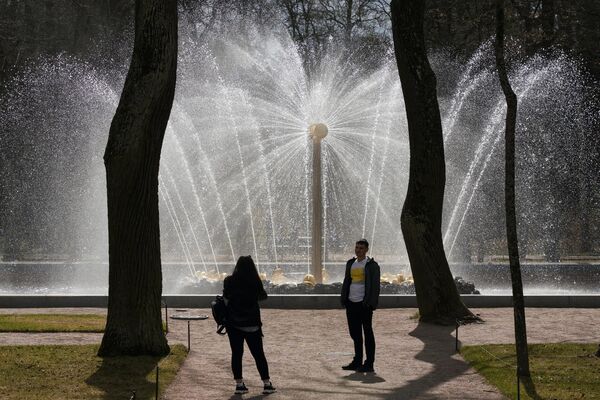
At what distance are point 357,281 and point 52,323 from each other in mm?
6323

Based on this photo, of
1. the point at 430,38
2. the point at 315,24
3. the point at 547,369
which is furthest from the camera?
the point at 315,24

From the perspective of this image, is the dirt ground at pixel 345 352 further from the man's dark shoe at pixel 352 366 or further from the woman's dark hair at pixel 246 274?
the woman's dark hair at pixel 246 274

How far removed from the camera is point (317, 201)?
72.0ft

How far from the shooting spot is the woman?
10578 millimetres

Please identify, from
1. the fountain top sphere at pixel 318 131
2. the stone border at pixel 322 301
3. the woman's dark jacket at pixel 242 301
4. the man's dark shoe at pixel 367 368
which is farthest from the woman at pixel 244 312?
the fountain top sphere at pixel 318 131

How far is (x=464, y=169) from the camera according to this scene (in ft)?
117

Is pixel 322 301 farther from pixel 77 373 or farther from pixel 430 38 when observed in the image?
pixel 430 38

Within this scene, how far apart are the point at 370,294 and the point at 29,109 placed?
28.9m

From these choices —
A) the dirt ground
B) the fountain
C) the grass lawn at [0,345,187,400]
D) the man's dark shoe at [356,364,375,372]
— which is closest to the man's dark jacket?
the man's dark shoe at [356,364,375,372]

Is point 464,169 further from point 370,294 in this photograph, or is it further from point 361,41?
point 370,294

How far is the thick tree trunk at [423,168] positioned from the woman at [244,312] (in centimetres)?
708

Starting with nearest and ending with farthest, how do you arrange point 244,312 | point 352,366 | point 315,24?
point 244,312 < point 352,366 < point 315,24

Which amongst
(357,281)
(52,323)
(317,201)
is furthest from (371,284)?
(317,201)

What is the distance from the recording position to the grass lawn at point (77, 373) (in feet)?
34.7
